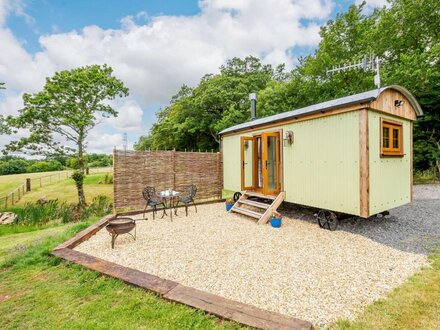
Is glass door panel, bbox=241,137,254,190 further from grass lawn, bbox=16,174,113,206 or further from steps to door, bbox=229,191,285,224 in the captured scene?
grass lawn, bbox=16,174,113,206

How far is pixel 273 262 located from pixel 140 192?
16.3ft

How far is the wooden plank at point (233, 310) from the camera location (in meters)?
2.01

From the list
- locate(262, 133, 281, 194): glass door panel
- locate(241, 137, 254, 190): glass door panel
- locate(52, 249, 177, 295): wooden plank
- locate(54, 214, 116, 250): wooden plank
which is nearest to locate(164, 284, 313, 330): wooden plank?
locate(52, 249, 177, 295): wooden plank

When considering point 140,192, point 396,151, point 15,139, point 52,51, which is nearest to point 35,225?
point 140,192

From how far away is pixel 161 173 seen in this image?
7492 millimetres

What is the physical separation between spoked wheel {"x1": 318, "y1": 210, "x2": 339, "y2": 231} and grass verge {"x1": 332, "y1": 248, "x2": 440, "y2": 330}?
2.18 meters

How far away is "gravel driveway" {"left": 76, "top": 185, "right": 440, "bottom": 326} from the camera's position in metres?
2.58

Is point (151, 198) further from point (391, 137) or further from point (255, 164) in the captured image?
point (391, 137)

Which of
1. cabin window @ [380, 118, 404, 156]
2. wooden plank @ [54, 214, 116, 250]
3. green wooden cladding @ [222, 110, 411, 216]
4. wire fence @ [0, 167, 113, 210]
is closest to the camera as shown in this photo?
wooden plank @ [54, 214, 116, 250]

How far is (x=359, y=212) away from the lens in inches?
178

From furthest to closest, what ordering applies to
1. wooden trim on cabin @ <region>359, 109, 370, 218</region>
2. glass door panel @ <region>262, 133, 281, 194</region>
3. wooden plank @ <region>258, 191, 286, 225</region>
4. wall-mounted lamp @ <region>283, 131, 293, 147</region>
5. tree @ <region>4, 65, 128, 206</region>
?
tree @ <region>4, 65, 128, 206</region>
glass door panel @ <region>262, 133, 281, 194</region>
wall-mounted lamp @ <region>283, 131, 293, 147</region>
wooden plank @ <region>258, 191, 286, 225</region>
wooden trim on cabin @ <region>359, 109, 370, 218</region>

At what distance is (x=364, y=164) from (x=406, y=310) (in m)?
2.79

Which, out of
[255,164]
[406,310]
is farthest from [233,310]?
[255,164]

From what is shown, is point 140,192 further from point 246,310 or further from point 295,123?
point 246,310
